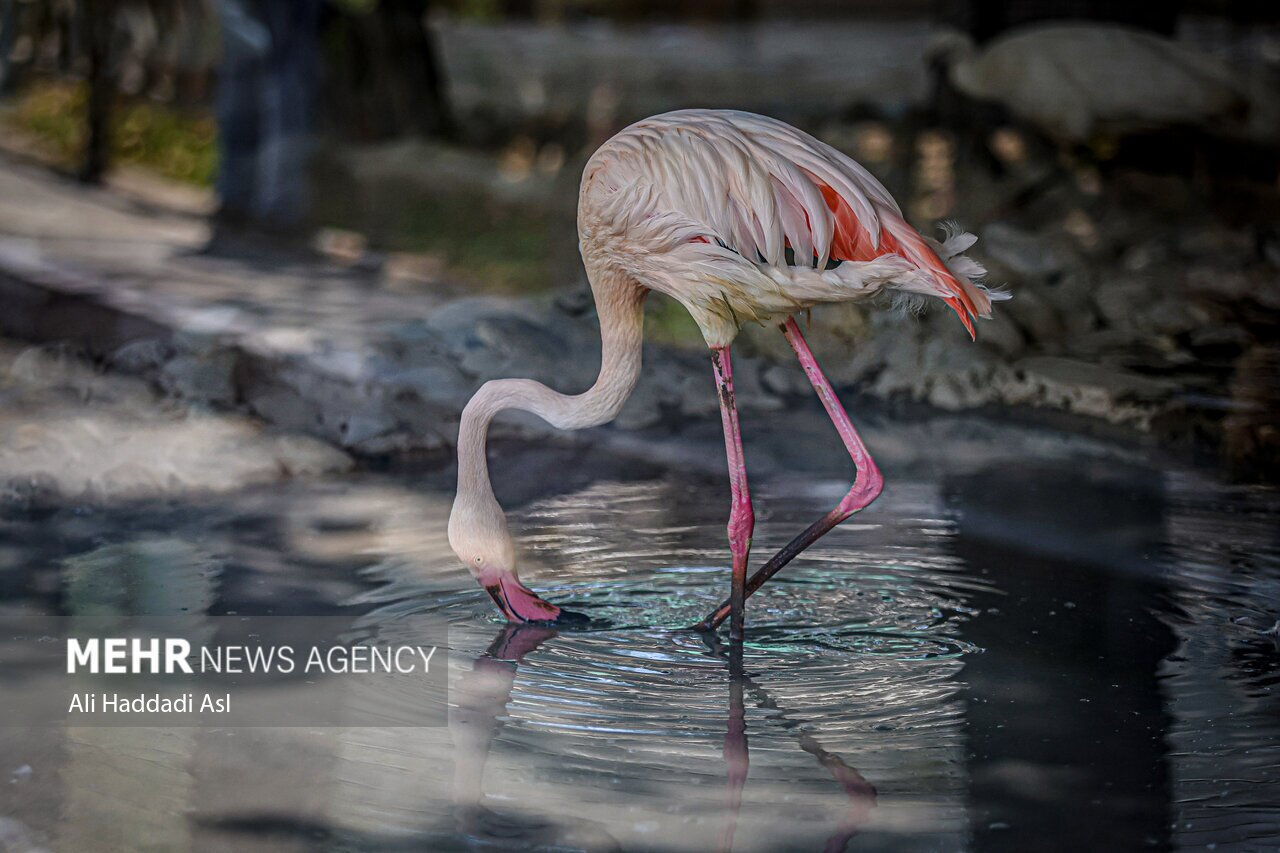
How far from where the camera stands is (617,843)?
3.17 m

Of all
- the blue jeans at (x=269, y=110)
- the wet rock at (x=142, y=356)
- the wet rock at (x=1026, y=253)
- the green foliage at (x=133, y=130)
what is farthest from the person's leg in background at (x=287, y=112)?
the wet rock at (x=1026, y=253)

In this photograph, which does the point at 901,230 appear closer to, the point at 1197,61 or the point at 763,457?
the point at 763,457

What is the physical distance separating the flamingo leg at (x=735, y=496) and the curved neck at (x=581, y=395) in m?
0.27

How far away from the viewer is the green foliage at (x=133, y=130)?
1454cm

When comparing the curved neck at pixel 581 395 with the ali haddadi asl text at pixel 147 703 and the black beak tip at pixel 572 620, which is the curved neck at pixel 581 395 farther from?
the ali haddadi asl text at pixel 147 703

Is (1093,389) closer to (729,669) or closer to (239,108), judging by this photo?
(729,669)

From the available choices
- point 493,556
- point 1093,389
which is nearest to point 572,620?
point 493,556

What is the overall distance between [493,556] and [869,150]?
27.0 feet

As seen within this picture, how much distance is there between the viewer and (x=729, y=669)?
4.26 meters

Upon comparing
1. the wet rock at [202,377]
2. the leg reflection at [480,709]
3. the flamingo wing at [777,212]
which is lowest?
the leg reflection at [480,709]

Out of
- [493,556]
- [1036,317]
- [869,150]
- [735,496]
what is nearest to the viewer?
[493,556]

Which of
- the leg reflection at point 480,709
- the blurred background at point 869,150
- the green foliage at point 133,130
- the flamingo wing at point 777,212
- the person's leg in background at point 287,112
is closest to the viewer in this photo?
the leg reflection at point 480,709

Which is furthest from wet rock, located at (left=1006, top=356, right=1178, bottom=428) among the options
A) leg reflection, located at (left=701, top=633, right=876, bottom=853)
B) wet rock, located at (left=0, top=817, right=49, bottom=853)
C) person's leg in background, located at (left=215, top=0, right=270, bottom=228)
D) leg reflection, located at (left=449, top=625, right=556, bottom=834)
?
person's leg in background, located at (left=215, top=0, right=270, bottom=228)

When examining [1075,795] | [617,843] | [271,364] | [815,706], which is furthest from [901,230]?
[271,364]
